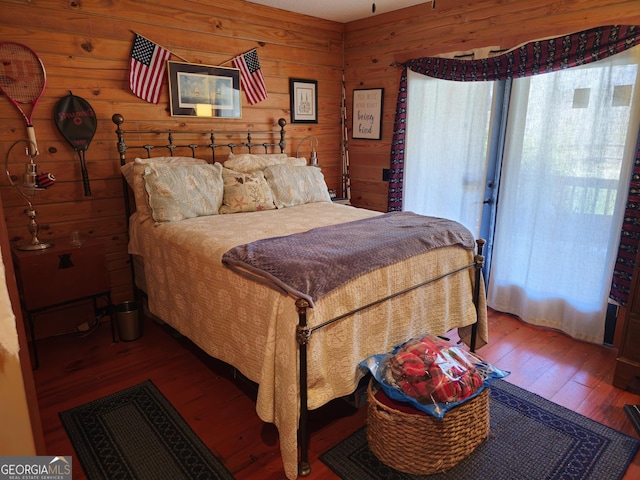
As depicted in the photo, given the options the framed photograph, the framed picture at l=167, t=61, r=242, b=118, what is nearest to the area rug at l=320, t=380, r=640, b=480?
the framed picture at l=167, t=61, r=242, b=118

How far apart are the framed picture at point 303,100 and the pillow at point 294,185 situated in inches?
31.3

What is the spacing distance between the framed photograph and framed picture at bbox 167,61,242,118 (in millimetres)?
1211

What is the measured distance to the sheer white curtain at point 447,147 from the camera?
129 inches

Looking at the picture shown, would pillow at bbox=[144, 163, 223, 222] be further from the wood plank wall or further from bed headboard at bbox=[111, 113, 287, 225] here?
the wood plank wall

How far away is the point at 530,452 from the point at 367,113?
3121 mm

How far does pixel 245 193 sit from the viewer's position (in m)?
2.97

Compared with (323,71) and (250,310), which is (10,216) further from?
(323,71)

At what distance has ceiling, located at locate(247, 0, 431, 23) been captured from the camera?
3482 mm

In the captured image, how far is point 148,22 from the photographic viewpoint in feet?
9.86

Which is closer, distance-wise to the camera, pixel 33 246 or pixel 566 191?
pixel 33 246

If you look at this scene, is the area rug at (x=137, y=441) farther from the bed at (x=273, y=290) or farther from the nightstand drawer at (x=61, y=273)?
the nightstand drawer at (x=61, y=273)

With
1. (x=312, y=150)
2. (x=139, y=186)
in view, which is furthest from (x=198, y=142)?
(x=312, y=150)

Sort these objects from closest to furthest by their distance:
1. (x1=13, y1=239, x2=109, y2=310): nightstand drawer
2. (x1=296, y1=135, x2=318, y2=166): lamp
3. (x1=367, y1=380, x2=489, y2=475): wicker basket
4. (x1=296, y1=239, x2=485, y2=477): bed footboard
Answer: (x1=296, y1=239, x2=485, y2=477): bed footboard → (x1=367, y1=380, x2=489, y2=475): wicker basket → (x1=13, y1=239, x2=109, y2=310): nightstand drawer → (x1=296, y1=135, x2=318, y2=166): lamp

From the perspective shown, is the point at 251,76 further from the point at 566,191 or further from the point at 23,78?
the point at 566,191
